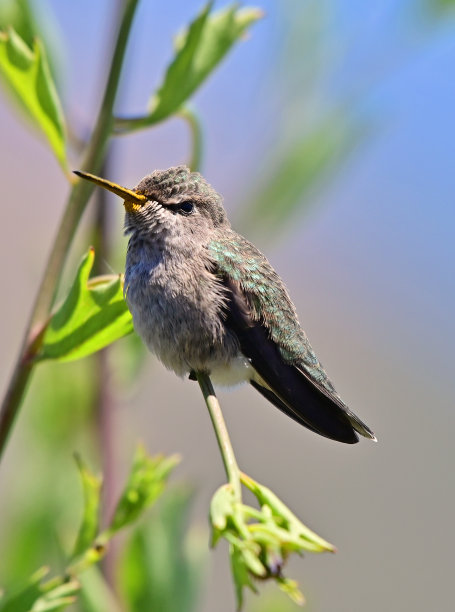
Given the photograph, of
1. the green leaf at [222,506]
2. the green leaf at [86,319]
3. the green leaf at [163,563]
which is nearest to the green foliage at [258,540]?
the green leaf at [222,506]

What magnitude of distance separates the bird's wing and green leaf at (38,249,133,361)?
0.78ft

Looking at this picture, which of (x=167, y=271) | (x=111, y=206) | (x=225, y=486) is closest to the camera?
(x=225, y=486)

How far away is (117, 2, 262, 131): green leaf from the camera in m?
1.33

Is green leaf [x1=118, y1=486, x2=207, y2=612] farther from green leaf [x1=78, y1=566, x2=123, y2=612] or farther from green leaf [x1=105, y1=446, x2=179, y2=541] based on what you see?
green leaf [x1=105, y1=446, x2=179, y2=541]

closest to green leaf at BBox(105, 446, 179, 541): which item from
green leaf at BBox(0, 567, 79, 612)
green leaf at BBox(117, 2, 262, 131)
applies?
green leaf at BBox(0, 567, 79, 612)

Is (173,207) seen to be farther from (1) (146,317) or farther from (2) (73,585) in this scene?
(2) (73,585)

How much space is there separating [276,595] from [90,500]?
0.68m

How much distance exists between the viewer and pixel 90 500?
50.2 inches

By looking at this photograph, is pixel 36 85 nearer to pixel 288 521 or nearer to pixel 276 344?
pixel 276 344

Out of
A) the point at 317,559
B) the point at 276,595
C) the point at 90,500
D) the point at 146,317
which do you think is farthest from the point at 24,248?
the point at 317,559

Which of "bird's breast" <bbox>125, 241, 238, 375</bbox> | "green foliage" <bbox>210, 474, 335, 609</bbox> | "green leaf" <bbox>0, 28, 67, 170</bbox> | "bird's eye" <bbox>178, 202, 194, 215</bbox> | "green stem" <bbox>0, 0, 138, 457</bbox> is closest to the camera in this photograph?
"green foliage" <bbox>210, 474, 335, 609</bbox>

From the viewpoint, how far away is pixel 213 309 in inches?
53.5

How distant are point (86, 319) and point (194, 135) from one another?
521mm

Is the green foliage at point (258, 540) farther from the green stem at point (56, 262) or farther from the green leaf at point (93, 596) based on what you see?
the green leaf at point (93, 596)
